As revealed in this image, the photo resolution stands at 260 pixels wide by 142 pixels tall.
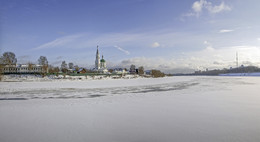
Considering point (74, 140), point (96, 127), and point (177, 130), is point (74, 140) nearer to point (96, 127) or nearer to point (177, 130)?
point (96, 127)

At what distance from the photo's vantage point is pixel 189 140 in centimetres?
400

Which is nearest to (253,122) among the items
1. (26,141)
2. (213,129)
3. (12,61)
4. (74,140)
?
(213,129)

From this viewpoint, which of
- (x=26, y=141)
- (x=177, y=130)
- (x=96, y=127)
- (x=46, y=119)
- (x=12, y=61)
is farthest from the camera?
(x=12, y=61)

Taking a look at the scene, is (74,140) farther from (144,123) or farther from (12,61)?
(12,61)

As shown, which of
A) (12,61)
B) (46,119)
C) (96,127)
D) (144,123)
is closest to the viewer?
(96,127)

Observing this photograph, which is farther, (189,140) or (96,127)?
(96,127)

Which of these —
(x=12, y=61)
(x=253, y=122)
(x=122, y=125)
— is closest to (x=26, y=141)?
(x=122, y=125)

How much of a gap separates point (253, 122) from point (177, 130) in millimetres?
2977

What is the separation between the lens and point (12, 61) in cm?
7175

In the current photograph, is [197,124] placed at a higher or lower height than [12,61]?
lower

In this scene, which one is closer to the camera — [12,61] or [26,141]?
[26,141]

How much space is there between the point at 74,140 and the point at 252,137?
4634mm

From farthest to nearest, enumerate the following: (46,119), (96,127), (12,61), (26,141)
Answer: (12,61), (46,119), (96,127), (26,141)

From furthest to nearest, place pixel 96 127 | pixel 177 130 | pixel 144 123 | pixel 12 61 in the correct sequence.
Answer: pixel 12 61 < pixel 144 123 < pixel 96 127 < pixel 177 130
